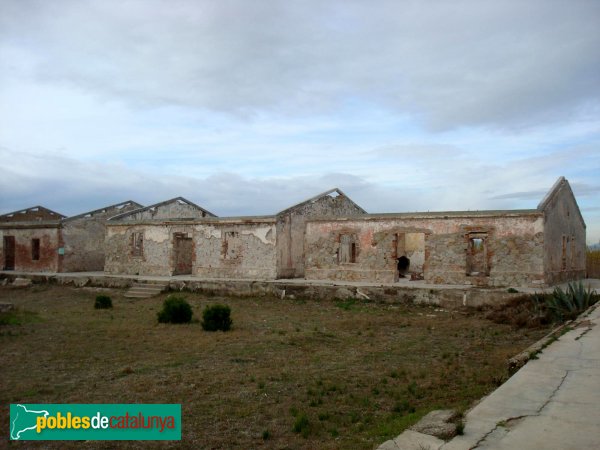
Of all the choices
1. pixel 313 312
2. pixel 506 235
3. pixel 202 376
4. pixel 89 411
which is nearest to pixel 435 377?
pixel 202 376

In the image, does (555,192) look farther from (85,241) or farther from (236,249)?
(85,241)

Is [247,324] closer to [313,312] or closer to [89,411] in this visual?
[313,312]

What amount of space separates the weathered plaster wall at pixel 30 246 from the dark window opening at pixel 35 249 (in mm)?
128

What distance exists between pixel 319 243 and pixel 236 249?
3742 mm

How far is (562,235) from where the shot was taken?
1892 cm

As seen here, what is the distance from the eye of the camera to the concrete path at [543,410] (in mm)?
4324

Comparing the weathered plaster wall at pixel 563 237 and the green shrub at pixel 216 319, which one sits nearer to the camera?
the green shrub at pixel 216 319

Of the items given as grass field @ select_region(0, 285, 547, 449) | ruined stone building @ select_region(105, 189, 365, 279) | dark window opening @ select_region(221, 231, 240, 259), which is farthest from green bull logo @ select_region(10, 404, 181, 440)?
dark window opening @ select_region(221, 231, 240, 259)

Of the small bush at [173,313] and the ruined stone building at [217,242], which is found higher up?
the ruined stone building at [217,242]

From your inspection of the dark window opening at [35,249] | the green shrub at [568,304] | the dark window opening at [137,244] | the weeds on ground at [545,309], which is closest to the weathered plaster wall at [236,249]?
the dark window opening at [137,244]

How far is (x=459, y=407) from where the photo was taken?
597 cm

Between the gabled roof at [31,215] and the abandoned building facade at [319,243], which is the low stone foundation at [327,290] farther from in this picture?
the gabled roof at [31,215]

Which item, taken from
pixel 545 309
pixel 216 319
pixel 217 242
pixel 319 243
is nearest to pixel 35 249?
pixel 217 242

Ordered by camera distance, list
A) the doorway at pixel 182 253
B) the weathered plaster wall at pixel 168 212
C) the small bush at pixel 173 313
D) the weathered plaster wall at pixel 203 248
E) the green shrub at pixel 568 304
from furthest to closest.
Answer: the weathered plaster wall at pixel 168 212 → the doorway at pixel 182 253 → the weathered plaster wall at pixel 203 248 → the small bush at pixel 173 313 → the green shrub at pixel 568 304
